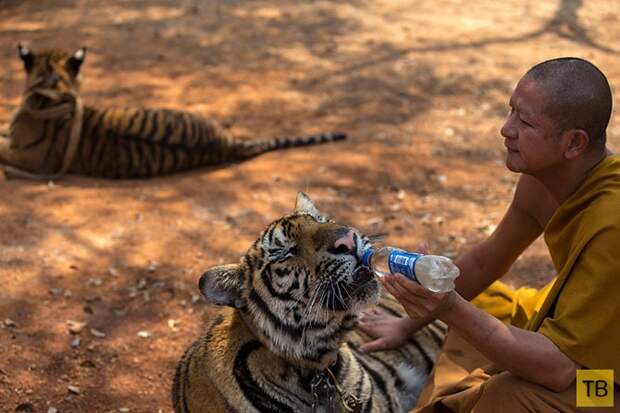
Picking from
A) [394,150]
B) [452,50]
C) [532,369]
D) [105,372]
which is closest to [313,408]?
[532,369]

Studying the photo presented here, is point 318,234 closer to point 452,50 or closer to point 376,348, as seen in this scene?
point 376,348

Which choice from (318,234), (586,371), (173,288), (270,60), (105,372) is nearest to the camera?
(586,371)

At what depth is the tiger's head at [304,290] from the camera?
2.99 meters

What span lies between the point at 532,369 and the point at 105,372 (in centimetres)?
219

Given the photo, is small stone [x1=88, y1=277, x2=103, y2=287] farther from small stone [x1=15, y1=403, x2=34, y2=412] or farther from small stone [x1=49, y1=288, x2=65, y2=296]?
small stone [x1=15, y1=403, x2=34, y2=412]

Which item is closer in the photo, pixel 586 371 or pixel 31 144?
pixel 586 371

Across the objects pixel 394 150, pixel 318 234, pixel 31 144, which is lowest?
pixel 394 150

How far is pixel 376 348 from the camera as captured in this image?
12.4 feet

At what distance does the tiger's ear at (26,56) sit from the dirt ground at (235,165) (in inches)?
37.9

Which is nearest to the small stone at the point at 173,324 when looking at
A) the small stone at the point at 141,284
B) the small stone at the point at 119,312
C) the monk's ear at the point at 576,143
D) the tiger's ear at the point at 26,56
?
the small stone at the point at 119,312

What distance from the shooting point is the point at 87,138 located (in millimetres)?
6633

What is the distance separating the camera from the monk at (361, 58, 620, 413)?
106 inches

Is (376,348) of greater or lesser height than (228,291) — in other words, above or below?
below

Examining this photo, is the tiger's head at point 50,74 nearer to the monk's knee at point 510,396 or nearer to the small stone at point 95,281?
the small stone at point 95,281
